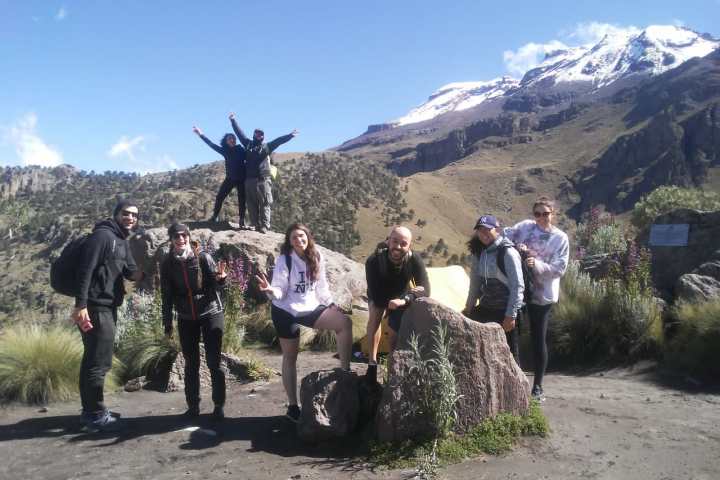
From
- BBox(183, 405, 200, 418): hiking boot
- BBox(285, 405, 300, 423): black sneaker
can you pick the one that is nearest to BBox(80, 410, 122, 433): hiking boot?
BBox(183, 405, 200, 418): hiking boot

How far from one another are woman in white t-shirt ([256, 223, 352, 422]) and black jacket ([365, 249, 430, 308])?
362 millimetres

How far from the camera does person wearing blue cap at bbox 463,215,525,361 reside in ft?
15.9

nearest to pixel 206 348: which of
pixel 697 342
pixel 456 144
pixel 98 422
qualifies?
pixel 98 422

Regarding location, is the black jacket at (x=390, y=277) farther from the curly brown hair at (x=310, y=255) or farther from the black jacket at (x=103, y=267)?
the black jacket at (x=103, y=267)

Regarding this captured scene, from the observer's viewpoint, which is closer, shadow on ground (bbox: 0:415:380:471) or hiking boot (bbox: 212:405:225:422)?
shadow on ground (bbox: 0:415:380:471)

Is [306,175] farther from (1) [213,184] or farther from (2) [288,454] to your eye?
(2) [288,454]

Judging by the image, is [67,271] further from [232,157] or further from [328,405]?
[232,157]

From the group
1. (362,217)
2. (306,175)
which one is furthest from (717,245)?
(306,175)

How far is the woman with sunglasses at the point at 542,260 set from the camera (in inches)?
201

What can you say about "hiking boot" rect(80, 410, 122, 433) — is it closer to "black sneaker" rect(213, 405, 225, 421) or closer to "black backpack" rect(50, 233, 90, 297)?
"black sneaker" rect(213, 405, 225, 421)

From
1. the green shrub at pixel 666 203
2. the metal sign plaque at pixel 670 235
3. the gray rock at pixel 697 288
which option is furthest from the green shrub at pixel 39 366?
the green shrub at pixel 666 203

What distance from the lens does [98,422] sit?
5.20m

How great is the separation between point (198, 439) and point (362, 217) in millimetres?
43888

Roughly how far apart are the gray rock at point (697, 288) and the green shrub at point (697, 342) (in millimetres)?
306
